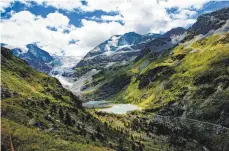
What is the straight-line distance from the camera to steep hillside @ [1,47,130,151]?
308ft

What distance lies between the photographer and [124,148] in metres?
146

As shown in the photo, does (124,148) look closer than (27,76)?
Yes

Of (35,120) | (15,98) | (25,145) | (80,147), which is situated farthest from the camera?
(15,98)

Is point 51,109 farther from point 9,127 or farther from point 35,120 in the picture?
point 9,127

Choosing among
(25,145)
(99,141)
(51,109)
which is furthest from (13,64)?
(25,145)

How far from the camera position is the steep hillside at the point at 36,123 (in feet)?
308

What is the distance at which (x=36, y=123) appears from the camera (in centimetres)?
11500

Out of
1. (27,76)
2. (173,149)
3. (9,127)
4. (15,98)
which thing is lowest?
(173,149)

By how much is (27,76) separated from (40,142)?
102m

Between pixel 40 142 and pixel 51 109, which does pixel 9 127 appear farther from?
pixel 51 109

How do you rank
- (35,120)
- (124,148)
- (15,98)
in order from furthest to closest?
(124,148), (15,98), (35,120)

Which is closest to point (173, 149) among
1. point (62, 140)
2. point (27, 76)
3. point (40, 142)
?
point (27, 76)

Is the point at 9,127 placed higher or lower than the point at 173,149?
higher

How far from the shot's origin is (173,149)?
648 ft
